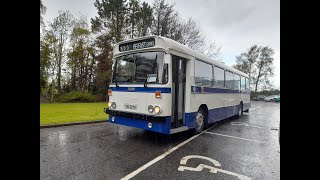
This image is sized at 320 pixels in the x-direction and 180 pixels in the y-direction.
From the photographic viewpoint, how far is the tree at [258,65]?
157 feet

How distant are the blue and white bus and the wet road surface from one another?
66 centimetres

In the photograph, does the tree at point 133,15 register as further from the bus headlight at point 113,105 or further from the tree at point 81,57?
the bus headlight at point 113,105

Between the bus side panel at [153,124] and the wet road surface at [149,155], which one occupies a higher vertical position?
the bus side panel at [153,124]

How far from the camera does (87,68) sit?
27.7 metres

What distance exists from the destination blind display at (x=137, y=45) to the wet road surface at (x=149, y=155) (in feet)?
9.92

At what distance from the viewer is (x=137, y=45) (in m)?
6.61

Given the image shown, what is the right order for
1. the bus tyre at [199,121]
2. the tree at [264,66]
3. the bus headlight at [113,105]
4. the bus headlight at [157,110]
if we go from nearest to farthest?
the bus headlight at [157,110], the bus headlight at [113,105], the bus tyre at [199,121], the tree at [264,66]

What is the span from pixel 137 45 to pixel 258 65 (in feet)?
160

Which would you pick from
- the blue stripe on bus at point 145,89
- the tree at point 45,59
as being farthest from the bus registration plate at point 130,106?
the tree at point 45,59

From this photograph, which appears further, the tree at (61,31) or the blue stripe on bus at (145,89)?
the tree at (61,31)

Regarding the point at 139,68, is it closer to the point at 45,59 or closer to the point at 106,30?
the point at 45,59
